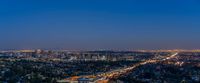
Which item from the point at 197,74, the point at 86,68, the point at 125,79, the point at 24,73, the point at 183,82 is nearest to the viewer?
the point at 183,82

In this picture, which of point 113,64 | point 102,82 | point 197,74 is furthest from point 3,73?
point 113,64

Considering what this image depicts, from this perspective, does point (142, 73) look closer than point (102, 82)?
No

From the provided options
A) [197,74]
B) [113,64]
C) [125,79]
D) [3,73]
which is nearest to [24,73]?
[3,73]

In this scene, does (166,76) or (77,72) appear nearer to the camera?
(166,76)

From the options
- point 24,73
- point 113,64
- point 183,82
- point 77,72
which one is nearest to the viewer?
point 183,82

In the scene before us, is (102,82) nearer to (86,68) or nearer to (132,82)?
(132,82)

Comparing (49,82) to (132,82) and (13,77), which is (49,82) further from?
(132,82)

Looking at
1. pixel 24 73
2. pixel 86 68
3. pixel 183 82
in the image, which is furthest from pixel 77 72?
pixel 183 82

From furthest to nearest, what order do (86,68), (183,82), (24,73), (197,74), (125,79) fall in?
(86,68) → (197,74) → (24,73) → (125,79) → (183,82)

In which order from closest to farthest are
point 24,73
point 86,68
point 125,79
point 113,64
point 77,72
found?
point 125,79, point 24,73, point 77,72, point 86,68, point 113,64
